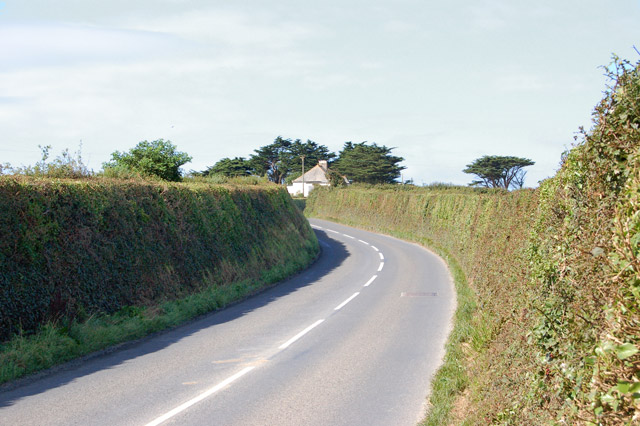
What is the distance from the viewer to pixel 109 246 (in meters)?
13.8

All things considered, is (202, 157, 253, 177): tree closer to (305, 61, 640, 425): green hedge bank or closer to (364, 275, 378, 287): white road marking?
(364, 275, 378, 287): white road marking

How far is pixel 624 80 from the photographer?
13.6 feet

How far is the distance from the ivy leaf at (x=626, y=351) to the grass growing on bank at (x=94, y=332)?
9110 mm

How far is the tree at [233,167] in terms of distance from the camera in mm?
98875

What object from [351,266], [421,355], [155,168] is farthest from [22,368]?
[351,266]

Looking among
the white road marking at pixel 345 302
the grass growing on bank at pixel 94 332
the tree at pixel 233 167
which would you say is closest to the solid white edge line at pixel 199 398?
the grass growing on bank at pixel 94 332

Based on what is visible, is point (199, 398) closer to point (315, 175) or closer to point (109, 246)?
point (109, 246)

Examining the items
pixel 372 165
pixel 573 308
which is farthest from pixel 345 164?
pixel 573 308

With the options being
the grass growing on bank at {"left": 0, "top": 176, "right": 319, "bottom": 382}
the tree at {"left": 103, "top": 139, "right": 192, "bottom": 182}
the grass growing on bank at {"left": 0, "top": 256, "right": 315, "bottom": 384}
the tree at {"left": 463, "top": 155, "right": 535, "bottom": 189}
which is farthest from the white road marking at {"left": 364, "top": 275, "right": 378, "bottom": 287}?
the tree at {"left": 463, "top": 155, "right": 535, "bottom": 189}

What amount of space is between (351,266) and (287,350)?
16382 mm

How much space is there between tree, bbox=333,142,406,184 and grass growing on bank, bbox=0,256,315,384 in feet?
249

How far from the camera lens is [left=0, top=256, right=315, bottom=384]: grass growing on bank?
9.48 meters

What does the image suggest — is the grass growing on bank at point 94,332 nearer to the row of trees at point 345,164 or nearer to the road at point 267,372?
the road at point 267,372

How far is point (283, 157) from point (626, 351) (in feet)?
339
